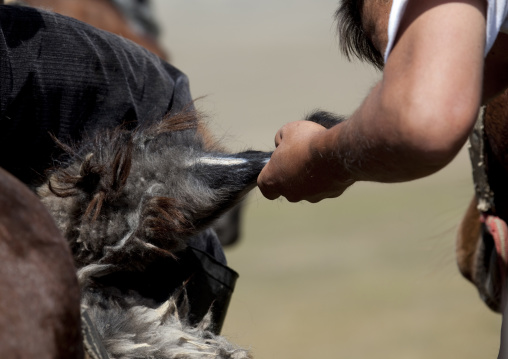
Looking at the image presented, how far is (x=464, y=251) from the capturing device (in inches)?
96.0

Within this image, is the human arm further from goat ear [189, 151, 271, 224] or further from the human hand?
goat ear [189, 151, 271, 224]

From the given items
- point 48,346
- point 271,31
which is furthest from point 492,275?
point 271,31

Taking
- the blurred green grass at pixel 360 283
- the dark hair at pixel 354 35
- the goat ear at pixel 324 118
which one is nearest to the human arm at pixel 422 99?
the goat ear at pixel 324 118

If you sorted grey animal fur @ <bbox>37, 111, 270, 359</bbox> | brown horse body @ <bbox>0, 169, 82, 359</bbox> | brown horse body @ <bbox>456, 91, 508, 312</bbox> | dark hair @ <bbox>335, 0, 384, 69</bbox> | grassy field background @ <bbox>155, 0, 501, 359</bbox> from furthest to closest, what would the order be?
grassy field background @ <bbox>155, 0, 501, 359</bbox>
brown horse body @ <bbox>456, 91, 508, 312</bbox>
dark hair @ <bbox>335, 0, 384, 69</bbox>
grey animal fur @ <bbox>37, 111, 270, 359</bbox>
brown horse body @ <bbox>0, 169, 82, 359</bbox>

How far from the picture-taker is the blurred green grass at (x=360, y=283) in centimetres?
495

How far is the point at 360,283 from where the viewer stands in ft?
20.7

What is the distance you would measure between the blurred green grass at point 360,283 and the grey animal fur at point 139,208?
154 centimetres

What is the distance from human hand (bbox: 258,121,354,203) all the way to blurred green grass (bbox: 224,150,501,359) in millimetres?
1528

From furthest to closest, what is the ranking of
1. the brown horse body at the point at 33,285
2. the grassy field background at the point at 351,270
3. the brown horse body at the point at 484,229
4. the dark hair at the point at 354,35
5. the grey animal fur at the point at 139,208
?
1. the grassy field background at the point at 351,270
2. the brown horse body at the point at 484,229
3. the dark hair at the point at 354,35
4. the grey animal fur at the point at 139,208
5. the brown horse body at the point at 33,285

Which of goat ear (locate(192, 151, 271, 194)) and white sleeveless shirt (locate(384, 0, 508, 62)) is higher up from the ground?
white sleeveless shirt (locate(384, 0, 508, 62))

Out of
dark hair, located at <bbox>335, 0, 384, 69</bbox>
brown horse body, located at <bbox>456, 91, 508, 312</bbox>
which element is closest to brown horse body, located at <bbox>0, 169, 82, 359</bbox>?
dark hair, located at <bbox>335, 0, 384, 69</bbox>

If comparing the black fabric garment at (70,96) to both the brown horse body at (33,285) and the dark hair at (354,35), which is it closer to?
the dark hair at (354,35)

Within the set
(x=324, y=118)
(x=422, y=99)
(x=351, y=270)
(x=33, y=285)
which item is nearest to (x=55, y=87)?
(x=324, y=118)

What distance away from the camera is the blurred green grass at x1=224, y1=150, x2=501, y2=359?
495cm
